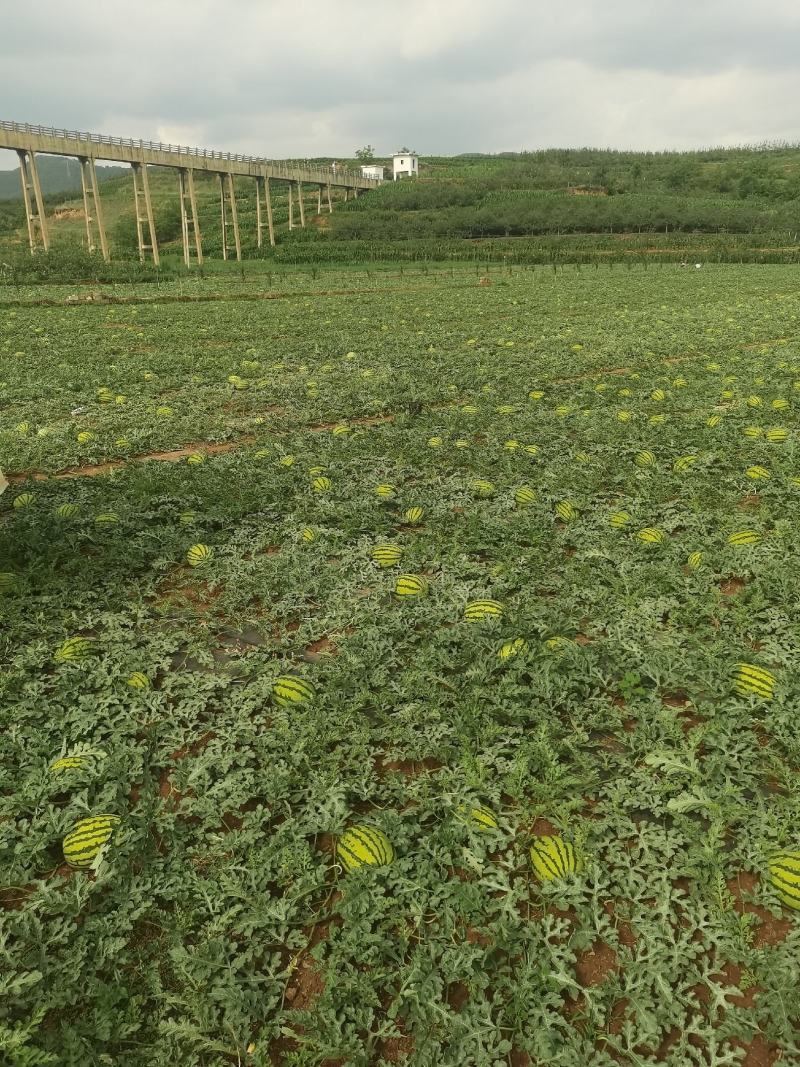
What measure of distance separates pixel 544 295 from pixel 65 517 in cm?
2221

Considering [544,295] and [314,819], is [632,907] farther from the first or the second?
[544,295]

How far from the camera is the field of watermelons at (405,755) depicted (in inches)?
81.3

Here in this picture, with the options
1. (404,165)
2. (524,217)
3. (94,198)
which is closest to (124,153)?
(94,198)

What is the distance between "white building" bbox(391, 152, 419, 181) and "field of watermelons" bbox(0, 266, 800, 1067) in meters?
126

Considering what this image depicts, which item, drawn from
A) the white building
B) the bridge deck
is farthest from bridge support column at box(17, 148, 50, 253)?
the white building

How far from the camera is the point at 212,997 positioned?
2061 mm

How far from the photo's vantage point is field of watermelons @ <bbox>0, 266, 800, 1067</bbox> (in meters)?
2.06

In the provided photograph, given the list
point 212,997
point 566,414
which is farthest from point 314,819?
point 566,414

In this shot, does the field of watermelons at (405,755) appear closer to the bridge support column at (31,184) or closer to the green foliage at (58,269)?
the green foliage at (58,269)

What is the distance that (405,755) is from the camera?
3031 mm

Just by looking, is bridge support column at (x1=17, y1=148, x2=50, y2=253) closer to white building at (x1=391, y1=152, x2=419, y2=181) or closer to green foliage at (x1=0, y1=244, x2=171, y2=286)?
green foliage at (x1=0, y1=244, x2=171, y2=286)

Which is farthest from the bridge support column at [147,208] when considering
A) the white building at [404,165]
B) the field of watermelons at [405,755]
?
the white building at [404,165]

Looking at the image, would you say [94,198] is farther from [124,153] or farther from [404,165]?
[404,165]

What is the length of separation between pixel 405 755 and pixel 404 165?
131632mm
